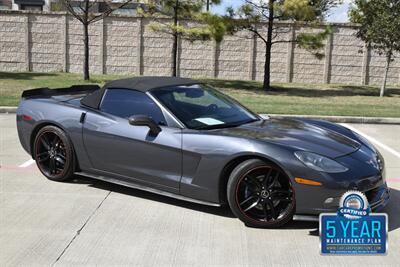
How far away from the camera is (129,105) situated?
18.5ft

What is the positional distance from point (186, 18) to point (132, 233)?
1840 cm

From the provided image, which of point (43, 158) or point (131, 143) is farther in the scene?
point (43, 158)

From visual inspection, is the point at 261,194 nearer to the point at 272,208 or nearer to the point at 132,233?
the point at 272,208

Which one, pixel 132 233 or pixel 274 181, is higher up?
pixel 274 181

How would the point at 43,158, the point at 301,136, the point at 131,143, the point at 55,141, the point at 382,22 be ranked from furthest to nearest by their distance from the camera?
1. the point at 382,22
2. the point at 43,158
3. the point at 55,141
4. the point at 131,143
5. the point at 301,136

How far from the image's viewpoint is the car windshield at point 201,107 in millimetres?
5301

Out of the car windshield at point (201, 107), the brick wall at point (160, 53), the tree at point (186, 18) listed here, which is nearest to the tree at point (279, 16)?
the tree at point (186, 18)

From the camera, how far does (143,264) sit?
12.7ft

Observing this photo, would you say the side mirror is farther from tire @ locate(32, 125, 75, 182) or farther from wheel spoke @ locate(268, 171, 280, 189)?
wheel spoke @ locate(268, 171, 280, 189)

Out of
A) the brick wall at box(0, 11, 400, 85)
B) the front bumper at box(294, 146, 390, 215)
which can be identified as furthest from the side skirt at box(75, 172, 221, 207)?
the brick wall at box(0, 11, 400, 85)

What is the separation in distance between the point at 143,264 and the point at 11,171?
3446 millimetres

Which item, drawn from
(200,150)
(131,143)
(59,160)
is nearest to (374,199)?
(200,150)

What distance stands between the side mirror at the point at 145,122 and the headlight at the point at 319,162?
56.1 inches

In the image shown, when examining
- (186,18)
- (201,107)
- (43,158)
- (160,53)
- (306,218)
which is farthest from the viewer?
(160,53)
